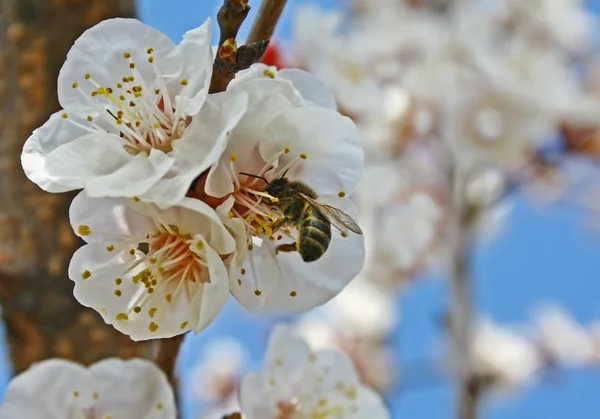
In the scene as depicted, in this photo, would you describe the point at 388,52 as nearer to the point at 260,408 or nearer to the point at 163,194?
the point at 260,408

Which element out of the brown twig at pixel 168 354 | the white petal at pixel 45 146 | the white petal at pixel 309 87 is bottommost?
the brown twig at pixel 168 354

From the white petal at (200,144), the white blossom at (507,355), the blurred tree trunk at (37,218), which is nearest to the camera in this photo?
the white petal at (200,144)

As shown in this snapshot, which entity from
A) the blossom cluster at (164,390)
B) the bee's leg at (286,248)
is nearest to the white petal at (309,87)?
the bee's leg at (286,248)

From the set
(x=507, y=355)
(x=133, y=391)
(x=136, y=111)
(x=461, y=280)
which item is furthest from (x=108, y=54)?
(x=507, y=355)

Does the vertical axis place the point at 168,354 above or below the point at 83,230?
below

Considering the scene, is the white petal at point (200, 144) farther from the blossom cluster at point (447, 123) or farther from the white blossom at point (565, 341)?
the white blossom at point (565, 341)

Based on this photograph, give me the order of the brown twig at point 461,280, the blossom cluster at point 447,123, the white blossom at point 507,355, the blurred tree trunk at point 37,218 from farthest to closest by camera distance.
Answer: the white blossom at point 507,355
the blossom cluster at point 447,123
the brown twig at point 461,280
the blurred tree trunk at point 37,218

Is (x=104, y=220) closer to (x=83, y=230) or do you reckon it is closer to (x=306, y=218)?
(x=83, y=230)
